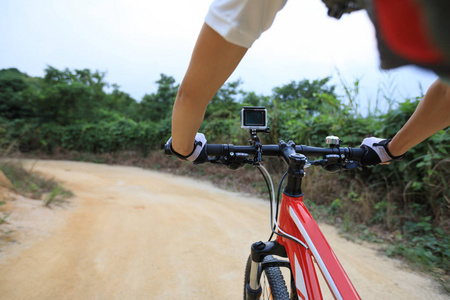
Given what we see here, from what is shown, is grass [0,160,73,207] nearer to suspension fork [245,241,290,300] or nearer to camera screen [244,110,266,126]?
suspension fork [245,241,290,300]

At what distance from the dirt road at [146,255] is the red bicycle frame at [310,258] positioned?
5.11 ft

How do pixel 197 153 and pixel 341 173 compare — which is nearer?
pixel 197 153

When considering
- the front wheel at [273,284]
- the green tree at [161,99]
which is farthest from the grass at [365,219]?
the green tree at [161,99]

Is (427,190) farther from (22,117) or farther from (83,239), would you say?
(22,117)

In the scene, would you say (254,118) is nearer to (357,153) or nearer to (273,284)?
(357,153)

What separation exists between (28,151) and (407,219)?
17229mm

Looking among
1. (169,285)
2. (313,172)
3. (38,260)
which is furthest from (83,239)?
(313,172)

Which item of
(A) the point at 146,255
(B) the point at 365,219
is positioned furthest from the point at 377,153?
(B) the point at 365,219

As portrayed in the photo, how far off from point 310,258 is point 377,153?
0.61 meters

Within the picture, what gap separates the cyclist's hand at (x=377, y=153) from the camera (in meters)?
1.24

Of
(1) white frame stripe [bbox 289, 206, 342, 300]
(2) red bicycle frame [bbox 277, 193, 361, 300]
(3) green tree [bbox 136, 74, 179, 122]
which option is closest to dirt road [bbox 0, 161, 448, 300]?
(2) red bicycle frame [bbox 277, 193, 361, 300]

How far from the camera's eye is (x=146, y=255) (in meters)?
3.01

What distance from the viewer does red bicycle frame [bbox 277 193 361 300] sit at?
0.82 m

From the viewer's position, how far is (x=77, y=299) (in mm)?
2229
